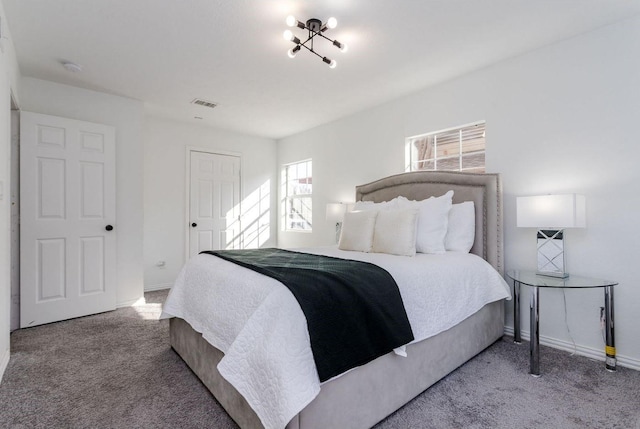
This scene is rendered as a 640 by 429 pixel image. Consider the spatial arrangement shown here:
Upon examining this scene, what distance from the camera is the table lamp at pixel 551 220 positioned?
7.20 feet

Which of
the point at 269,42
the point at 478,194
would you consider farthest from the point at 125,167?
the point at 478,194

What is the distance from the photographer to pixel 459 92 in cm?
315

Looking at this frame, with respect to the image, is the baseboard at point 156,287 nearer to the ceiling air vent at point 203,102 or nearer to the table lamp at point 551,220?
the ceiling air vent at point 203,102

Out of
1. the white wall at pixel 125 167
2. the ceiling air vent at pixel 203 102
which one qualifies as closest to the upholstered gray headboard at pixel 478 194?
the ceiling air vent at pixel 203 102

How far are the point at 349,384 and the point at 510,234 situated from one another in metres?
2.15

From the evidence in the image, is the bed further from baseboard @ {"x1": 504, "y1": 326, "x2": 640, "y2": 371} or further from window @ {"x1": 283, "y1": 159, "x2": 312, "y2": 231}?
window @ {"x1": 283, "y1": 159, "x2": 312, "y2": 231}

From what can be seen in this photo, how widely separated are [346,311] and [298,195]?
13.1 feet

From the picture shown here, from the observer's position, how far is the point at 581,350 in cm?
238

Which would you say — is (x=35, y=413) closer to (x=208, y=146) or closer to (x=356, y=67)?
(x=356, y=67)

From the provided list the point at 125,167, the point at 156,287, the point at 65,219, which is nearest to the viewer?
the point at 65,219

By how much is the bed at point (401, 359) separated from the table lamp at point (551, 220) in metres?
0.30

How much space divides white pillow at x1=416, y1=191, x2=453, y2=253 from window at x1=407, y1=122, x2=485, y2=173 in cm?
66

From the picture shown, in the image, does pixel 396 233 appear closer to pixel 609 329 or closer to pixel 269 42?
pixel 609 329

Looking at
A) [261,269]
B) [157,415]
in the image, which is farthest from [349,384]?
[157,415]
